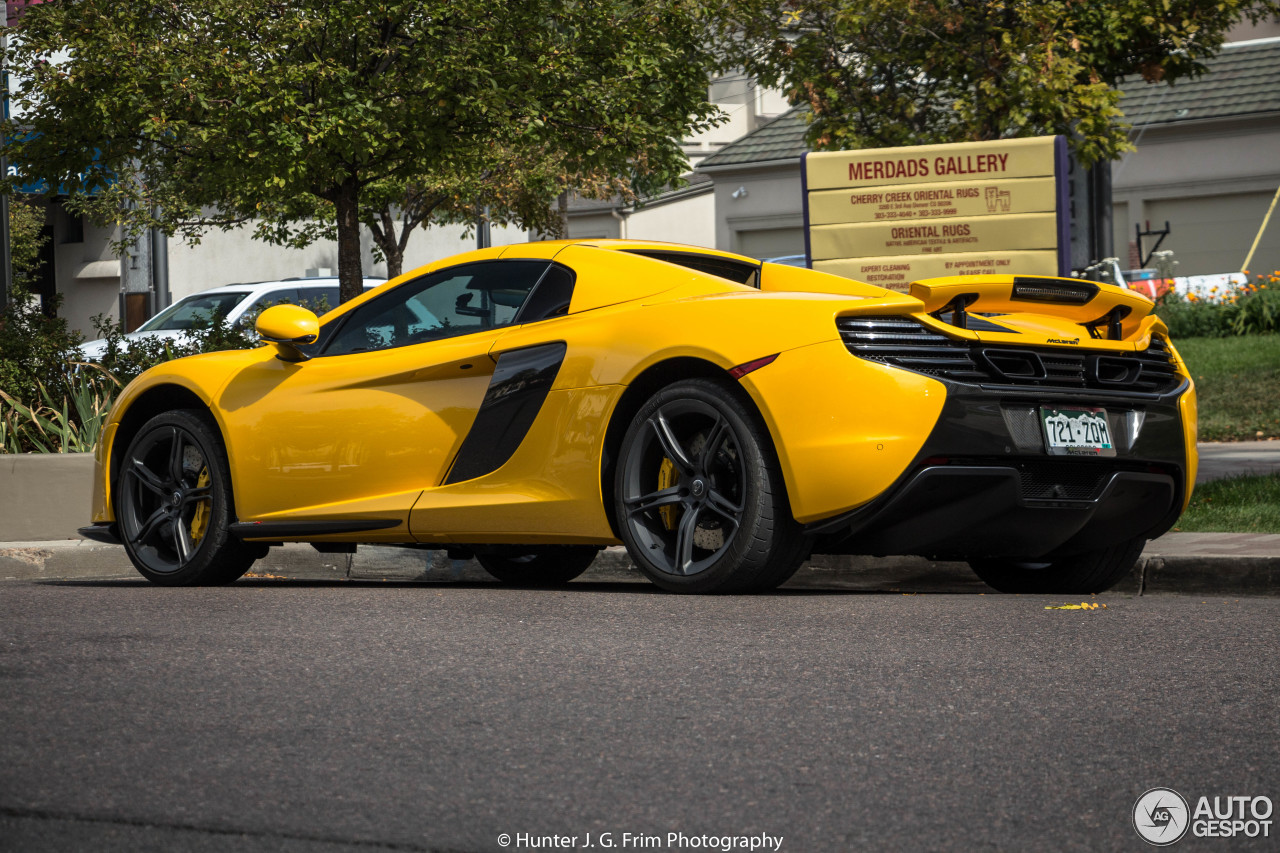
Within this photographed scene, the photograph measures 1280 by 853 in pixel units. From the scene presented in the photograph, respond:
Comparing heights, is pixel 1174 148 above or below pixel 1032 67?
above

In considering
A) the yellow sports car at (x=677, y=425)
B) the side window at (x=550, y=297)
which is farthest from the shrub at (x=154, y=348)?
the side window at (x=550, y=297)

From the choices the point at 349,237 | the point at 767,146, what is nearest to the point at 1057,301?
the point at 349,237

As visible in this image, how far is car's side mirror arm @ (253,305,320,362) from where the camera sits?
6.58m

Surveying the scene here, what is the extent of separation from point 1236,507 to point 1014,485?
3614 millimetres

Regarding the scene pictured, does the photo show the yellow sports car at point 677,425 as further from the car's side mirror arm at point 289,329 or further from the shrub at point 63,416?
the shrub at point 63,416

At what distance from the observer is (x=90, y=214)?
79.9 feet

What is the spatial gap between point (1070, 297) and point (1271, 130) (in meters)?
25.9

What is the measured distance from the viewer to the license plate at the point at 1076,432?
17.3 feet

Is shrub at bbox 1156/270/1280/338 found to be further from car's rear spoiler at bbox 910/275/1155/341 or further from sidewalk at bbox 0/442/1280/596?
car's rear spoiler at bbox 910/275/1155/341

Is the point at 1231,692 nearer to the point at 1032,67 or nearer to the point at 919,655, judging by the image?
the point at 919,655

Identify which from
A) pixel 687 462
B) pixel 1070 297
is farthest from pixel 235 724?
pixel 1070 297

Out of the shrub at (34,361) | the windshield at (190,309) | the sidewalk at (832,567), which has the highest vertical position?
the windshield at (190,309)

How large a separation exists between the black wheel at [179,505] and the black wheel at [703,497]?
189 centimetres

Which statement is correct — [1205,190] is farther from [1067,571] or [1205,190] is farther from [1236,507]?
[1067,571]
